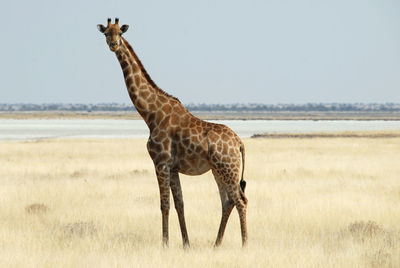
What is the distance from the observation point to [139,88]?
9.98 metres

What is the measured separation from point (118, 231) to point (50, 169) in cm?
1259

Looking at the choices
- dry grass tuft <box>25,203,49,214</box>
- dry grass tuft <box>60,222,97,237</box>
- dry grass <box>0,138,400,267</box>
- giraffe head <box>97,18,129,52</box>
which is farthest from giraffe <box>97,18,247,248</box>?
dry grass tuft <box>25,203,49,214</box>

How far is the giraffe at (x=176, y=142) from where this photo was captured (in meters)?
9.55

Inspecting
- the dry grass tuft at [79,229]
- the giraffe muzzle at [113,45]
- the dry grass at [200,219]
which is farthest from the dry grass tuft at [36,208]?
the giraffe muzzle at [113,45]

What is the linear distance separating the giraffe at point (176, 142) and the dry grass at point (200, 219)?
2.90 ft

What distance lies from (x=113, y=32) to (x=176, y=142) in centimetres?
184

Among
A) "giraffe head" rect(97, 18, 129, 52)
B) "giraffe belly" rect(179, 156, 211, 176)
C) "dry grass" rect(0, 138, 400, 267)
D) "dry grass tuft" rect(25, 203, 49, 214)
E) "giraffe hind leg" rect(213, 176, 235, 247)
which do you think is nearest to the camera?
"dry grass" rect(0, 138, 400, 267)

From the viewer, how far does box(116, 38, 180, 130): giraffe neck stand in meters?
9.85

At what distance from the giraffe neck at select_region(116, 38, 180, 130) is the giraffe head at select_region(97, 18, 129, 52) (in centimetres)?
21

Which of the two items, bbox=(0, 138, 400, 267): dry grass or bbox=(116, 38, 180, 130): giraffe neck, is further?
bbox=(116, 38, 180, 130): giraffe neck

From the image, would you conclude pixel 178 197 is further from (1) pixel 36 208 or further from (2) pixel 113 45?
(1) pixel 36 208

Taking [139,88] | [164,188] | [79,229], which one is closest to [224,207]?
[164,188]

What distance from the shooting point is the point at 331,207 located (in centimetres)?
1409

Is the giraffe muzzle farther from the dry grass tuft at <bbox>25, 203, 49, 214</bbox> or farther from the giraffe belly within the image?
the dry grass tuft at <bbox>25, 203, 49, 214</bbox>
